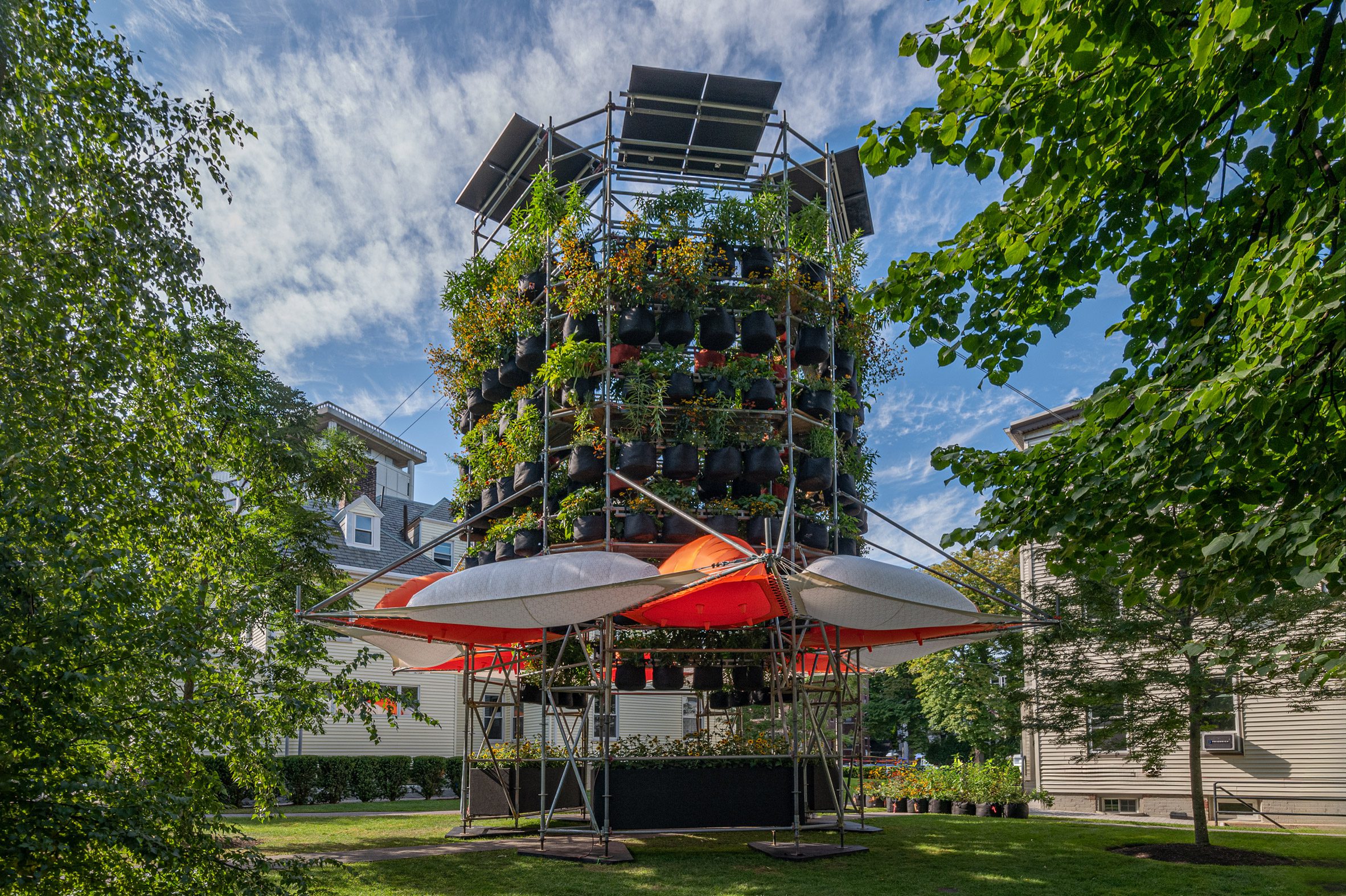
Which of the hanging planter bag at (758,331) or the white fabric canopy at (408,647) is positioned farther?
the hanging planter bag at (758,331)

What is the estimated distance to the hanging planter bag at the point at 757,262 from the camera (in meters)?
13.2

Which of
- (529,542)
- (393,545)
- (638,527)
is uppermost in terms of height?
(393,545)

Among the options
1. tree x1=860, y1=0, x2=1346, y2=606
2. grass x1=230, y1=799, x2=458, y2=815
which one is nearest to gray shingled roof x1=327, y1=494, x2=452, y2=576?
grass x1=230, y1=799, x2=458, y2=815

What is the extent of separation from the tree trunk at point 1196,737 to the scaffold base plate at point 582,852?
710cm

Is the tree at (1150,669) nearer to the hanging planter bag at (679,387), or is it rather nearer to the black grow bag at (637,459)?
the hanging planter bag at (679,387)

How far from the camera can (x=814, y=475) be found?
12.6 meters

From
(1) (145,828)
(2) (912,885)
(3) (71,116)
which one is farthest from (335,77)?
(2) (912,885)

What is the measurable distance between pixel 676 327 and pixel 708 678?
485 cm

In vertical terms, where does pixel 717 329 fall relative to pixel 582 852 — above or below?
above

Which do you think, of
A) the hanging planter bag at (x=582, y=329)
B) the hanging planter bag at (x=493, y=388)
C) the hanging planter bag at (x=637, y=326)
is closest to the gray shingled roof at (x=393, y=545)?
the hanging planter bag at (x=493, y=388)

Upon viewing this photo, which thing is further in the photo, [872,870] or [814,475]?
[814,475]

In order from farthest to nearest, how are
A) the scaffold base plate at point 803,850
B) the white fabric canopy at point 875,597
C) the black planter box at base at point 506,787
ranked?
the black planter box at base at point 506,787 < the scaffold base plate at point 803,850 < the white fabric canopy at point 875,597

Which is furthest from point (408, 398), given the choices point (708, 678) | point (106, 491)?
point (106, 491)

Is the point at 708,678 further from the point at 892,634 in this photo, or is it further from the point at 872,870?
the point at 872,870
